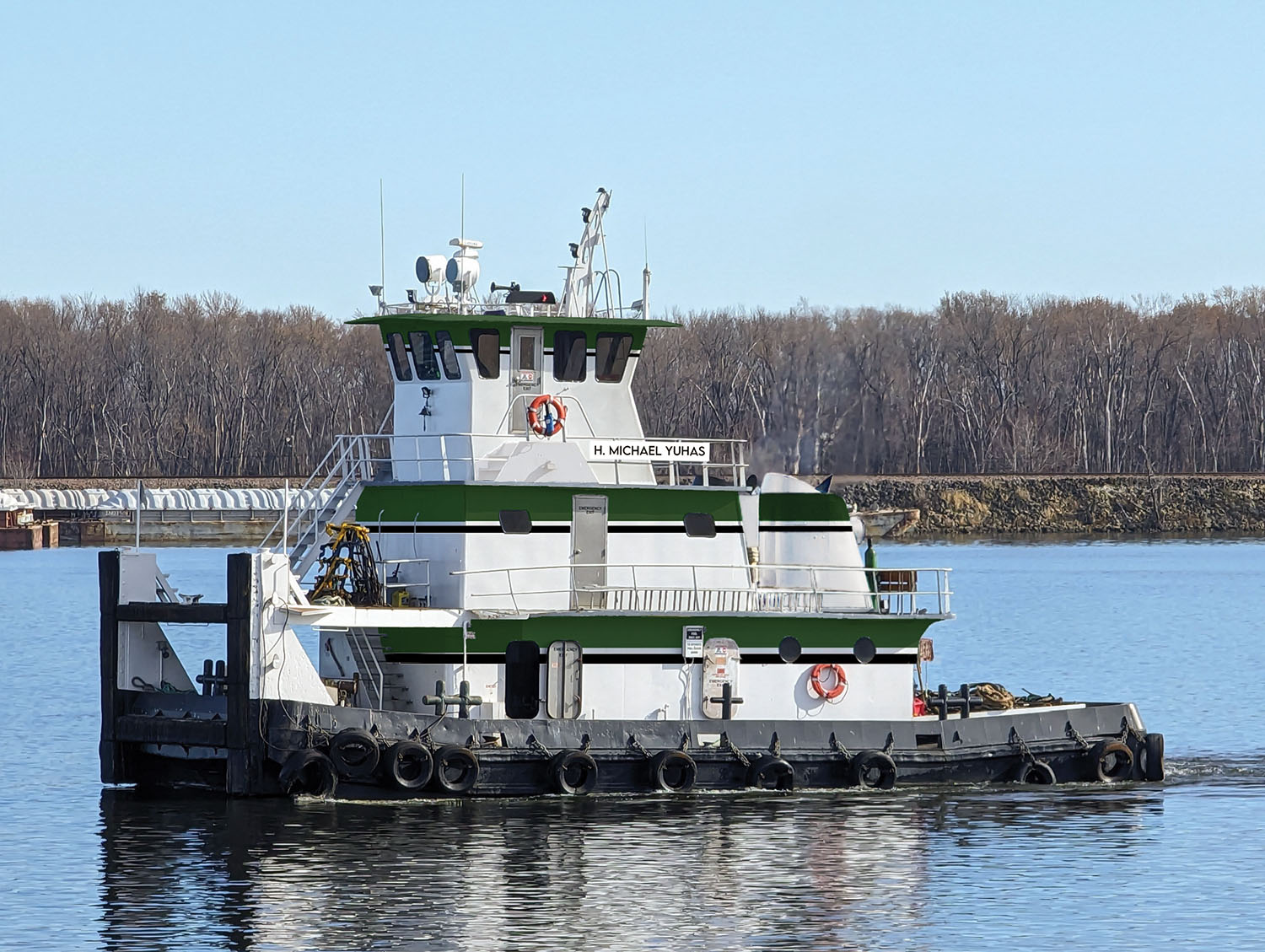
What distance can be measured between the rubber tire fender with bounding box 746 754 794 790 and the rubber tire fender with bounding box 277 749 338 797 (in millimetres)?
5435

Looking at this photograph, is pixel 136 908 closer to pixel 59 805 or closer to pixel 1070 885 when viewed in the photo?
pixel 59 805

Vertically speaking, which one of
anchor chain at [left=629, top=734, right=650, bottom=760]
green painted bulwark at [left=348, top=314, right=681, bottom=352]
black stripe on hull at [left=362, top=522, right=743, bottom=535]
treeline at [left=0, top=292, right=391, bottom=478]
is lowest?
anchor chain at [left=629, top=734, right=650, bottom=760]

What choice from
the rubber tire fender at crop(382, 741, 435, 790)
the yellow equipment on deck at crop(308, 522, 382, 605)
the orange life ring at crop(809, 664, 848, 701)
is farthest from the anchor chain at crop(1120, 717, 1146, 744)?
the yellow equipment on deck at crop(308, 522, 382, 605)

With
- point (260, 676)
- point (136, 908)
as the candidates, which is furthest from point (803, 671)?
point (136, 908)

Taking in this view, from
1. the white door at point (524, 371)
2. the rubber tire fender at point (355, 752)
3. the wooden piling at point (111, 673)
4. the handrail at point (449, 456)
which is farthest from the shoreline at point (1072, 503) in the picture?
the rubber tire fender at point (355, 752)

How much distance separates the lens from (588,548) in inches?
983

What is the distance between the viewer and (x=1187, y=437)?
10475 cm

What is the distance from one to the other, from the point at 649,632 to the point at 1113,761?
730cm

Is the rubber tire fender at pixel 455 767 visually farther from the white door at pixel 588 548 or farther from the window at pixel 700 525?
the window at pixel 700 525

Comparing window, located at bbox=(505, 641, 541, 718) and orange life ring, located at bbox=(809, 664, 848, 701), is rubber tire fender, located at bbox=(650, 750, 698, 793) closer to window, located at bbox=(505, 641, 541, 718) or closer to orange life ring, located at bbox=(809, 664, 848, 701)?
window, located at bbox=(505, 641, 541, 718)

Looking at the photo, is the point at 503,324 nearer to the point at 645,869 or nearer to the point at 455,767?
the point at 455,767

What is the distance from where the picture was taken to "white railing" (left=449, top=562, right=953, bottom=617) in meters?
24.7

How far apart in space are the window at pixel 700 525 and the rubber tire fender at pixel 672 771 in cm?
288

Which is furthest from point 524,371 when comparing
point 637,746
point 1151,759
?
point 1151,759
